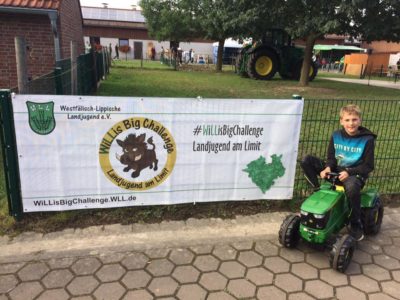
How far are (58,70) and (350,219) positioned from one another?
4.17 meters

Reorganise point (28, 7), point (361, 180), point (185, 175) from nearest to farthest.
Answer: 1. point (361, 180)
2. point (185, 175)
3. point (28, 7)

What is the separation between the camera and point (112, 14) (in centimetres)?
5656

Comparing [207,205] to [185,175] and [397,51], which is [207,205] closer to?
[185,175]

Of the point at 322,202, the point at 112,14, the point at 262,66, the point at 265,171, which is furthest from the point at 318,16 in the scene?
the point at 112,14

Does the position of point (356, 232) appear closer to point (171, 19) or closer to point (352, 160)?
point (352, 160)

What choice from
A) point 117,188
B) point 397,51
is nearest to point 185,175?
point 117,188

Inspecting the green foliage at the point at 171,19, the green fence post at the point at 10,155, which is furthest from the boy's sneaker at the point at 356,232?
the green foliage at the point at 171,19

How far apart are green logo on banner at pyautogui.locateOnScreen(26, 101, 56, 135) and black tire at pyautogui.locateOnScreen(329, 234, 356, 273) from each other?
2.77 metres

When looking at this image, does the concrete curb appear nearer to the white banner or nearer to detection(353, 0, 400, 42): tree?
the white banner

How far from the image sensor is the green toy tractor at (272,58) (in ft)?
62.7

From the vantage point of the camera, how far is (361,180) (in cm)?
347

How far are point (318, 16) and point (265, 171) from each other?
12.1 metres

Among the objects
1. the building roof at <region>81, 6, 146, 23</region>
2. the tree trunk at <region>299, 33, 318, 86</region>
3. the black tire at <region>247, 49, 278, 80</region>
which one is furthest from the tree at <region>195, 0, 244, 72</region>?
the building roof at <region>81, 6, 146, 23</region>

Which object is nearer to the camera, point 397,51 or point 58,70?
point 58,70
